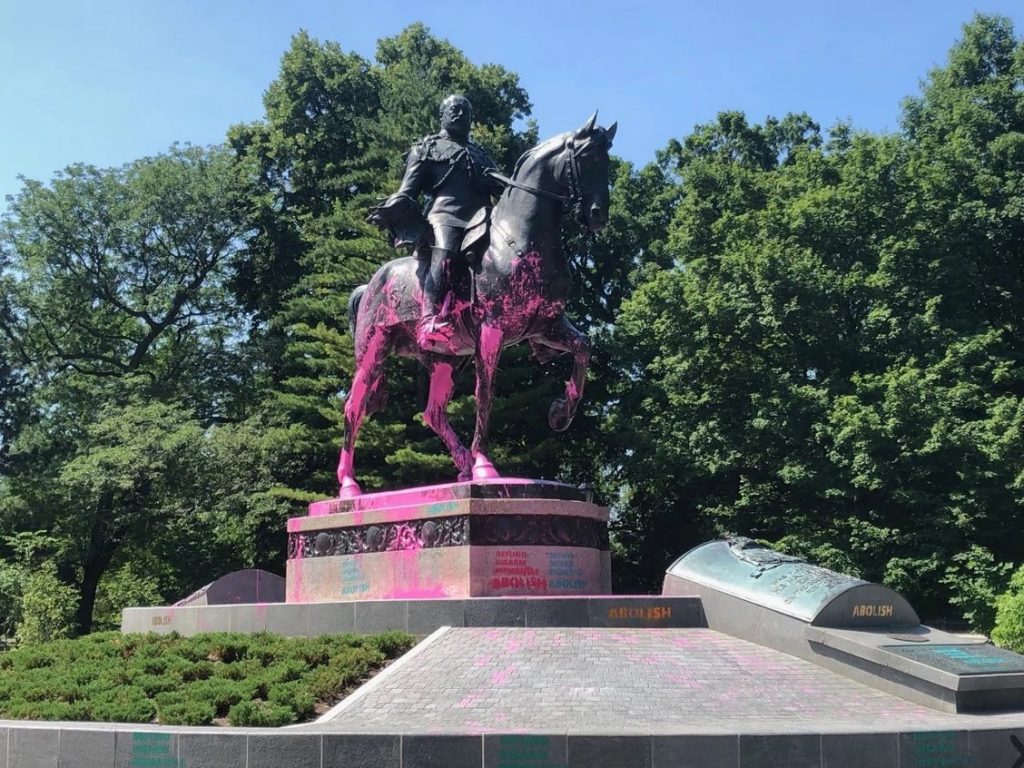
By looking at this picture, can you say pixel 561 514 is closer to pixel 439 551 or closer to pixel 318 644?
pixel 439 551

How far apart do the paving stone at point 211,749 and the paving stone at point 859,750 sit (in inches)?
176

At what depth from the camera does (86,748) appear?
28.8ft

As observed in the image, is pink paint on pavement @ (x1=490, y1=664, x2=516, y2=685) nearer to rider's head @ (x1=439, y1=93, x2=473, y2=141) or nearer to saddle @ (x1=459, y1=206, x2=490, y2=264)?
saddle @ (x1=459, y1=206, x2=490, y2=264)

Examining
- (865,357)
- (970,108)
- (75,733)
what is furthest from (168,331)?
(75,733)

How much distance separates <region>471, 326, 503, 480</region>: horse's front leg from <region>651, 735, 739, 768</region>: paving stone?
5.75 meters

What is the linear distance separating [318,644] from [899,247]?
69.2 ft

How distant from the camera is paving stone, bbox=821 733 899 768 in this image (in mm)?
8047

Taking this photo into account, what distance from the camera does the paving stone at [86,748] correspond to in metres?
8.68

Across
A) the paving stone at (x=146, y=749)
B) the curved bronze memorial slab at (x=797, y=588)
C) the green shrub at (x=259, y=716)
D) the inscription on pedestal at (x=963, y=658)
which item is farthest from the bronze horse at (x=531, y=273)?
the paving stone at (x=146, y=749)

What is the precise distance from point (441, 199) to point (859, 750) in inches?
351

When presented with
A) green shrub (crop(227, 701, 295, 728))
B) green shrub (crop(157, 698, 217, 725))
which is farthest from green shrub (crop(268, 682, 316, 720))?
green shrub (crop(157, 698, 217, 725))

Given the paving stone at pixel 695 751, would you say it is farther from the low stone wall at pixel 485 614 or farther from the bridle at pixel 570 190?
the bridle at pixel 570 190

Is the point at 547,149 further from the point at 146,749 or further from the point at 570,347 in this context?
the point at 146,749

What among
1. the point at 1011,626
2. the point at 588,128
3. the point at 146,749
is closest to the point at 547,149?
the point at 588,128
